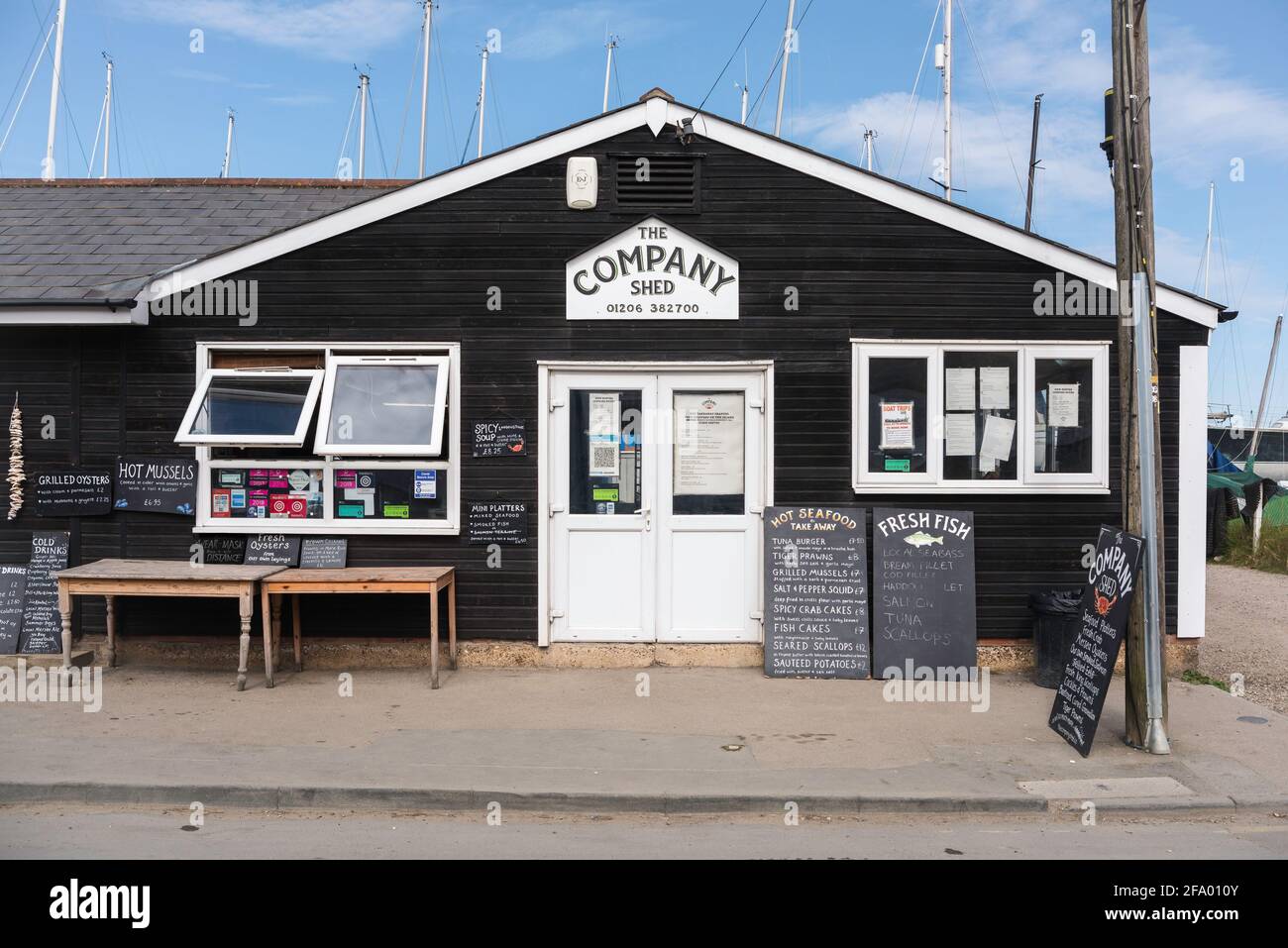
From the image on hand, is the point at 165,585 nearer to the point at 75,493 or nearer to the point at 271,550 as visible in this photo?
the point at 271,550

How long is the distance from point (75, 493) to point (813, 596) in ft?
21.8

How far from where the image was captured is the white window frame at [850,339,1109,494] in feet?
31.2

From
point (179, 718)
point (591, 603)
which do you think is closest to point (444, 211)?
point (591, 603)

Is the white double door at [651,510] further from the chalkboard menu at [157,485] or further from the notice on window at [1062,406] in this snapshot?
the chalkboard menu at [157,485]

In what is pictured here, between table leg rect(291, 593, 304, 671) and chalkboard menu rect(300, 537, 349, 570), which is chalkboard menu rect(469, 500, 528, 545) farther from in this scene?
table leg rect(291, 593, 304, 671)

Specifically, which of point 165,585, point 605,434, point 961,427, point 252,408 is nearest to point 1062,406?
point 961,427

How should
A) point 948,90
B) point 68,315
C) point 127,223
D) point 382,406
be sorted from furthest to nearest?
point 948,90 < point 127,223 < point 382,406 < point 68,315

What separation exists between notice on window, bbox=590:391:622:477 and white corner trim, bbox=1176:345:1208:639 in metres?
5.00

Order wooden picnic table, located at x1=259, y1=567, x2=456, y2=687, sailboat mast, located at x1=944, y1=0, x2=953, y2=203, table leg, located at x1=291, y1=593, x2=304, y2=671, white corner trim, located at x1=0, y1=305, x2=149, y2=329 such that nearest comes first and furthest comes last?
wooden picnic table, located at x1=259, y1=567, x2=456, y2=687, white corner trim, located at x1=0, y1=305, x2=149, y2=329, table leg, located at x1=291, y1=593, x2=304, y2=671, sailboat mast, located at x1=944, y1=0, x2=953, y2=203

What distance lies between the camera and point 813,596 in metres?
9.33

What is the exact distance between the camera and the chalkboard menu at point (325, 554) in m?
9.51
